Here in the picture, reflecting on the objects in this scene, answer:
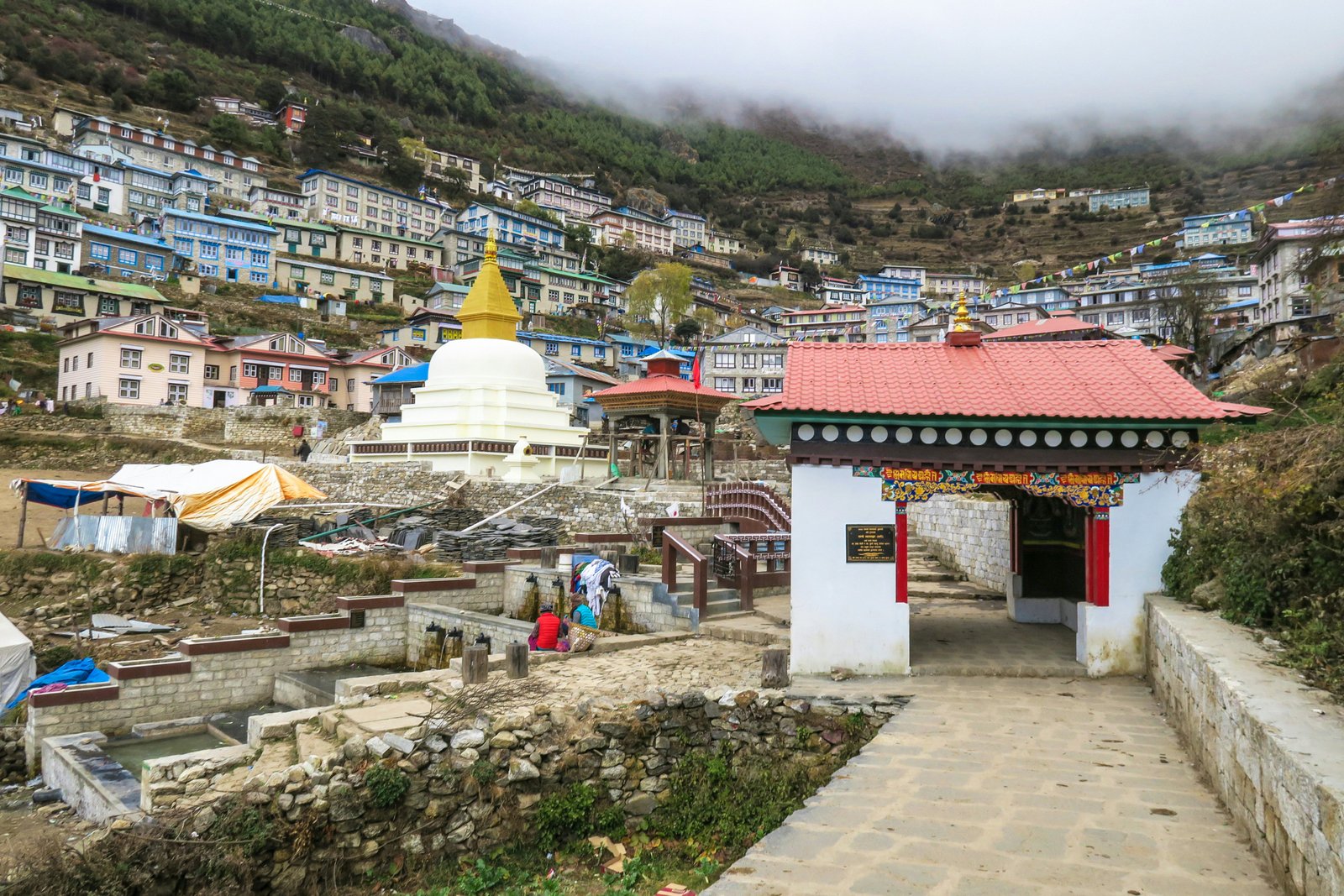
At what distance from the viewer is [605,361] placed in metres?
69.6

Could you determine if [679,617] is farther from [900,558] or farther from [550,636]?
[900,558]

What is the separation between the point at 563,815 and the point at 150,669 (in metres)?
9.98

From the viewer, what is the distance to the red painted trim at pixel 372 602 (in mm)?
16641

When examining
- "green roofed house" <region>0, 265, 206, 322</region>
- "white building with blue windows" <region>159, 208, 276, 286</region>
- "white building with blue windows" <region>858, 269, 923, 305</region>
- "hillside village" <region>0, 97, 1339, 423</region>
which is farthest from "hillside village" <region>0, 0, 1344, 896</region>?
"white building with blue windows" <region>858, 269, 923, 305</region>

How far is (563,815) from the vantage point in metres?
8.06

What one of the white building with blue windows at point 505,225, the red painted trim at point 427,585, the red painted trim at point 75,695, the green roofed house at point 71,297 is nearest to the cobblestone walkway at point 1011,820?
the red painted trim at point 427,585

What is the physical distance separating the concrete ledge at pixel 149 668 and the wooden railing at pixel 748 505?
461 inches

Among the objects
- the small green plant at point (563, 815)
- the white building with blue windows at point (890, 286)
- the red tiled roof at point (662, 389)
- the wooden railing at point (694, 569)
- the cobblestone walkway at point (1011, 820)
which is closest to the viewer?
the cobblestone walkway at point (1011, 820)

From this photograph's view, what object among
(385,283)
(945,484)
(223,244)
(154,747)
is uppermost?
(223,244)

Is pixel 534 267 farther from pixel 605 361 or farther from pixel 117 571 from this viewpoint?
pixel 117 571

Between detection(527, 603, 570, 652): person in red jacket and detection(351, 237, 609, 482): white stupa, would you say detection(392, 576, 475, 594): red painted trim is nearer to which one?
detection(527, 603, 570, 652): person in red jacket

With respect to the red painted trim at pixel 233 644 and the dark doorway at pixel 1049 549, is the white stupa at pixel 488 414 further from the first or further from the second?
the dark doorway at pixel 1049 549

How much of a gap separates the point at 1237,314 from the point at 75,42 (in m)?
125

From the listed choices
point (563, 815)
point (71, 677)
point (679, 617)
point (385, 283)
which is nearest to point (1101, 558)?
point (679, 617)
